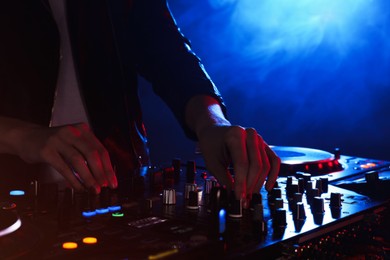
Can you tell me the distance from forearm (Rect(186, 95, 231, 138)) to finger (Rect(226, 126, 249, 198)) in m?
0.16

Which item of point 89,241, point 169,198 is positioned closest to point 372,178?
point 169,198

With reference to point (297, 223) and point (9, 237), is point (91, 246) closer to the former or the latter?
point (9, 237)

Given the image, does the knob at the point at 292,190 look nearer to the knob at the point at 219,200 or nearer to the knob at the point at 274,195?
the knob at the point at 274,195

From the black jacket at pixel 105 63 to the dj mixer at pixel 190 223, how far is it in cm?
41

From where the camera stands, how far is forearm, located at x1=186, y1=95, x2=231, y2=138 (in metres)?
1.18

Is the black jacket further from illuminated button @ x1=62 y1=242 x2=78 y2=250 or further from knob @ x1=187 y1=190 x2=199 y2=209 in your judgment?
illuminated button @ x1=62 y1=242 x2=78 y2=250

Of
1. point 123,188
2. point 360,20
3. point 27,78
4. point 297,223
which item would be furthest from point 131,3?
point 360,20

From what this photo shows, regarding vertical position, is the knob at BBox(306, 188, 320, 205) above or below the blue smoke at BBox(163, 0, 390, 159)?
below

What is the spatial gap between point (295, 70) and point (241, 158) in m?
2.59

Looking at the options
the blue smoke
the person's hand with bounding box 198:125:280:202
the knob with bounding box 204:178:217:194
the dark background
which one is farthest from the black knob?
the blue smoke

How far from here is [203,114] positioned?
4.09 ft

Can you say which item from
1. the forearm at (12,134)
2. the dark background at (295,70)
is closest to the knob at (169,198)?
the forearm at (12,134)

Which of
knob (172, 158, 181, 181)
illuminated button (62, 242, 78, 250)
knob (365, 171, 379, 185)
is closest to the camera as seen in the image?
illuminated button (62, 242, 78, 250)

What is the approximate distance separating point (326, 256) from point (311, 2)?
113 inches
